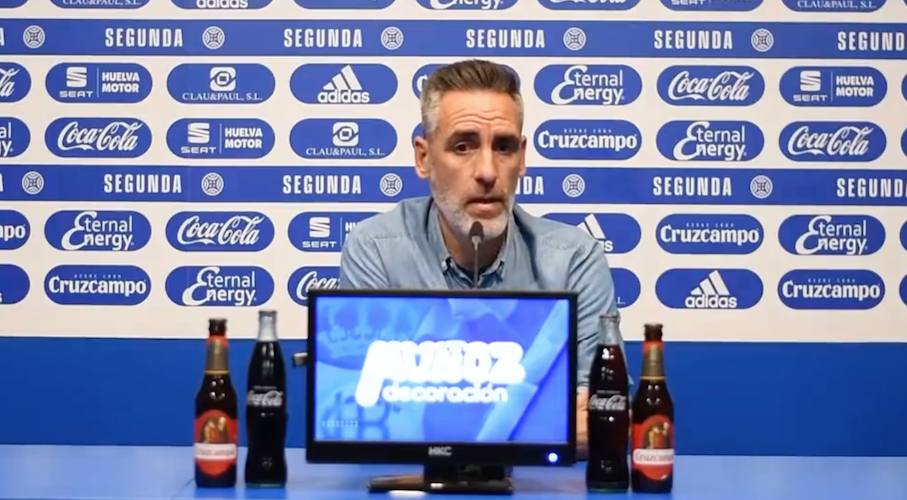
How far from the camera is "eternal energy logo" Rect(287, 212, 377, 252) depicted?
360 cm

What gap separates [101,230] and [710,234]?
1758 mm

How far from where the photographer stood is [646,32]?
11.8ft

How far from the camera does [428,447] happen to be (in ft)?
6.09

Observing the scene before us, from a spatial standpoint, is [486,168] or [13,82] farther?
[13,82]

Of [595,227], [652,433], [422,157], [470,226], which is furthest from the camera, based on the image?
[595,227]

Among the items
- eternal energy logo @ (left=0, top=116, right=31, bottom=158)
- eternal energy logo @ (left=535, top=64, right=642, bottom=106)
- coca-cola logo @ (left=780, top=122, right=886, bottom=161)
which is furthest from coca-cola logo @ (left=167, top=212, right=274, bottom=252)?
coca-cola logo @ (left=780, top=122, right=886, bottom=161)

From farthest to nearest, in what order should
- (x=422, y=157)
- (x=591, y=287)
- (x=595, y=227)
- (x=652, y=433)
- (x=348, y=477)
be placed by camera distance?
1. (x=595, y=227)
2. (x=422, y=157)
3. (x=591, y=287)
4. (x=348, y=477)
5. (x=652, y=433)

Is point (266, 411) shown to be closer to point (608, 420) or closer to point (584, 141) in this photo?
point (608, 420)

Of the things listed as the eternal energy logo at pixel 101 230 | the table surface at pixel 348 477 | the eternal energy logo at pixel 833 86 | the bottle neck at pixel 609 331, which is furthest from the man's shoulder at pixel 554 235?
the eternal energy logo at pixel 101 230

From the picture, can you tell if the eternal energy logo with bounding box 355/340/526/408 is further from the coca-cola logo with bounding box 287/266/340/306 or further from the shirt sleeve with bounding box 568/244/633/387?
the coca-cola logo with bounding box 287/266/340/306

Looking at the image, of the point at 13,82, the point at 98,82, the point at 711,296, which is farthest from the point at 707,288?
the point at 13,82

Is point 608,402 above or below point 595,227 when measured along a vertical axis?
below

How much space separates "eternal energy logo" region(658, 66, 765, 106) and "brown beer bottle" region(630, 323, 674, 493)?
1.86 meters

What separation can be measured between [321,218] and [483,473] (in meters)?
1.80
